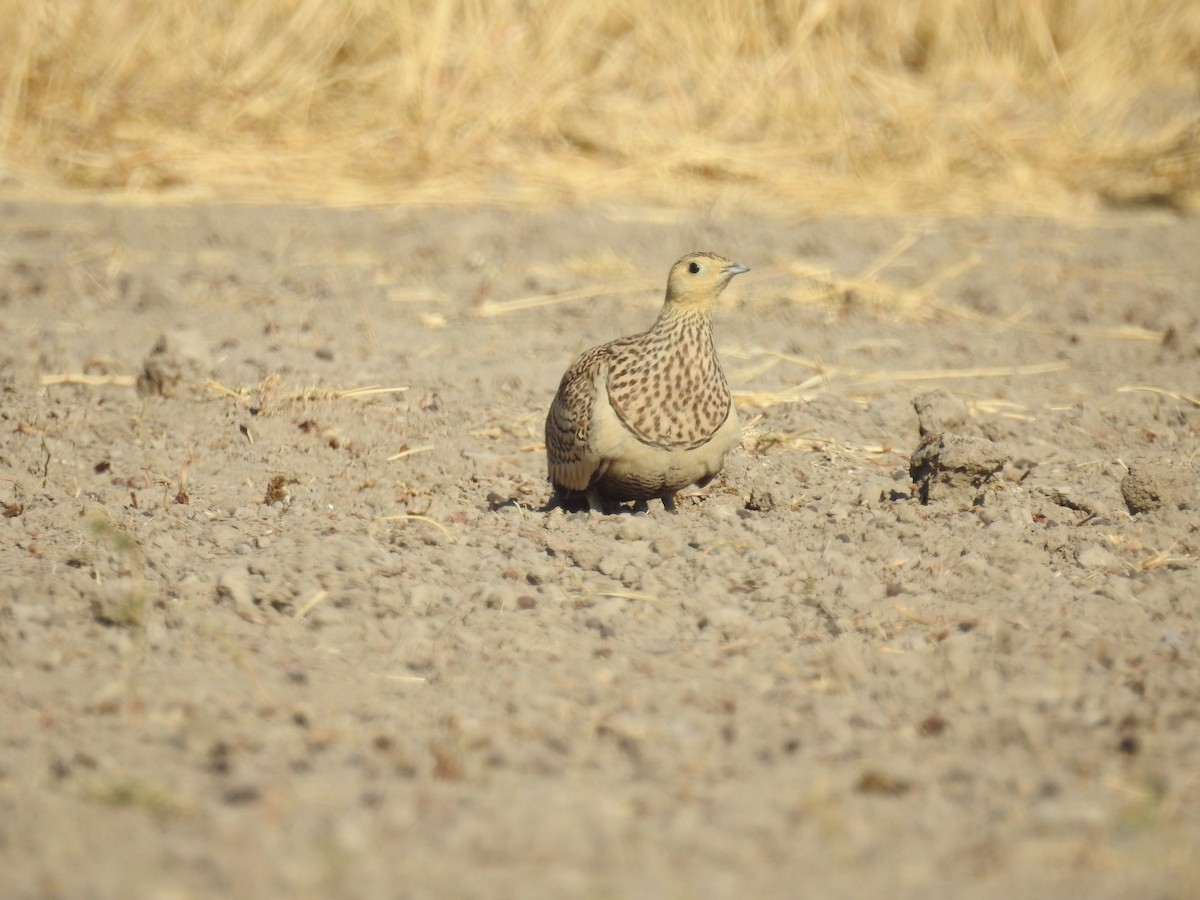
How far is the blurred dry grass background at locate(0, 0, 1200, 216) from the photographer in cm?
946

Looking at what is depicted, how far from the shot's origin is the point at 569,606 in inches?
156

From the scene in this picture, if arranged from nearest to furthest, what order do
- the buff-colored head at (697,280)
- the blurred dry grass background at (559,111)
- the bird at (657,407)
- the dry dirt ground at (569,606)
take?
the dry dirt ground at (569,606) → the bird at (657,407) → the buff-colored head at (697,280) → the blurred dry grass background at (559,111)

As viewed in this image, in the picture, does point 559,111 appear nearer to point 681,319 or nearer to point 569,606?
point 681,319

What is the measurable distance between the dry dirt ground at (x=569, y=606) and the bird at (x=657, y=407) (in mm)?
178

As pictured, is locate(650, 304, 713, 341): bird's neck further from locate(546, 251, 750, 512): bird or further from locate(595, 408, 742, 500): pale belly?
locate(595, 408, 742, 500): pale belly

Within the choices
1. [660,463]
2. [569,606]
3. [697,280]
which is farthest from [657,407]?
[569,606]

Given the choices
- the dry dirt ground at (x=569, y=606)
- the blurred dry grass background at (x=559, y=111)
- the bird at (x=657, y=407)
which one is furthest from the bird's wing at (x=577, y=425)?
the blurred dry grass background at (x=559, y=111)

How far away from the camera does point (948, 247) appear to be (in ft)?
28.1

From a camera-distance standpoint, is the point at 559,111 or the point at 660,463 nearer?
the point at 660,463

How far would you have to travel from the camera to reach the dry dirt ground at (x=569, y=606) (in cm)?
276

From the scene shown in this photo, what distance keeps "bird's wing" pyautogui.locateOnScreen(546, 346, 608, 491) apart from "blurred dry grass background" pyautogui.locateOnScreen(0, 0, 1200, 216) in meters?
4.74

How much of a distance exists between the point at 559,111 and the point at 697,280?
583cm

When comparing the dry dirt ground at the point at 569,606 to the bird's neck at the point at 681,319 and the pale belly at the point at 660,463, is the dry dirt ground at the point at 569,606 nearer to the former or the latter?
the pale belly at the point at 660,463

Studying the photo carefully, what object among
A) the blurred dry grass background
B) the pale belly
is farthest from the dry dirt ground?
the blurred dry grass background
